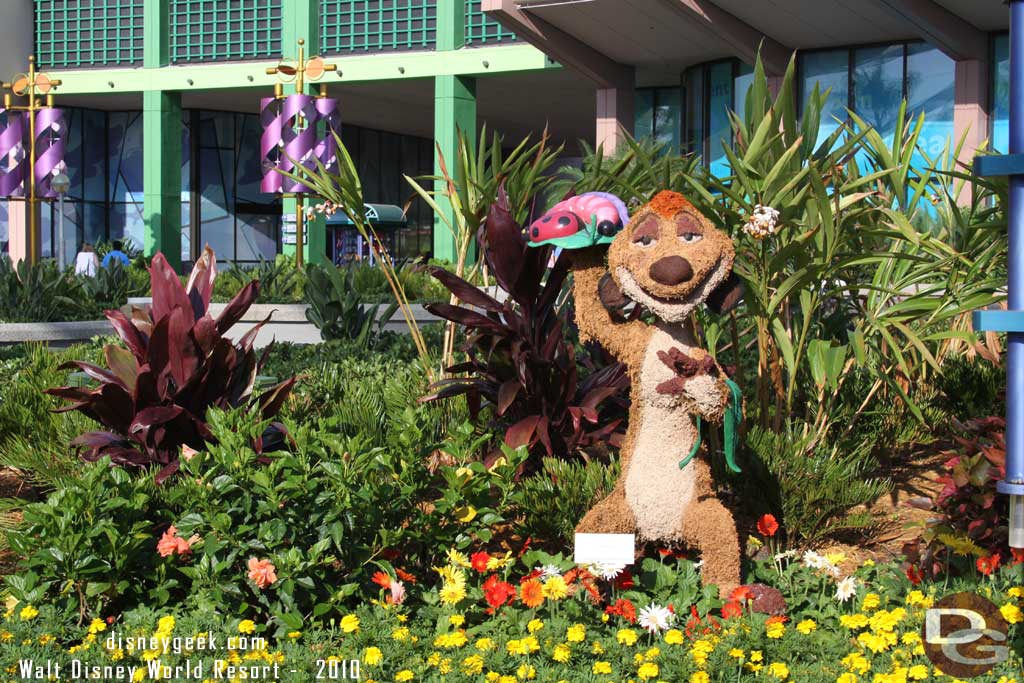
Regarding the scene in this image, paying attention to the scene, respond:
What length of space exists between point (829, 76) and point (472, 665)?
62.0ft

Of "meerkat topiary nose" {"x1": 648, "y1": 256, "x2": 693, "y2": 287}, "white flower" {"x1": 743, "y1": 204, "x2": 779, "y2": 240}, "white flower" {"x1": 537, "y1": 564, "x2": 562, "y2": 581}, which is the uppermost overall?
"white flower" {"x1": 743, "y1": 204, "x2": 779, "y2": 240}

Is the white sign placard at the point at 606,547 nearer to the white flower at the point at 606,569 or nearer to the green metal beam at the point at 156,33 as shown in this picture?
the white flower at the point at 606,569

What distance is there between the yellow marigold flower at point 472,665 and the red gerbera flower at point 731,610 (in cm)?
90

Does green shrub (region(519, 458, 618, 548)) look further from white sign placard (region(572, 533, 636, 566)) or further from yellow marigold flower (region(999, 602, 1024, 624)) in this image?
yellow marigold flower (region(999, 602, 1024, 624))

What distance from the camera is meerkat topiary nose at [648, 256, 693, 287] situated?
3984mm

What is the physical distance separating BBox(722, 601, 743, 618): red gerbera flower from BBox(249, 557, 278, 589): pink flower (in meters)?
1.52

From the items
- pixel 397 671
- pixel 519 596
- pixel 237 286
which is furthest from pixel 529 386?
pixel 237 286

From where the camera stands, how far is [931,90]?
63.7 ft

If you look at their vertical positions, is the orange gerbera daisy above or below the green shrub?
below

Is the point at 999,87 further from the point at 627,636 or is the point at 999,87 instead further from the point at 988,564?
the point at 627,636

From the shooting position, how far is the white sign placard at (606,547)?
3891 millimetres

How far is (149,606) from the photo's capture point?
412cm

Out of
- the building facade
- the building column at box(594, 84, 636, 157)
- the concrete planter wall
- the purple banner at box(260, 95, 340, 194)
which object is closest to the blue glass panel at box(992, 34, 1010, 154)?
the building facade

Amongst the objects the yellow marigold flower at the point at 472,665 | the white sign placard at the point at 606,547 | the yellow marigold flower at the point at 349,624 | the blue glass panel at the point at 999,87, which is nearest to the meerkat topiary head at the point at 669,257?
the white sign placard at the point at 606,547
